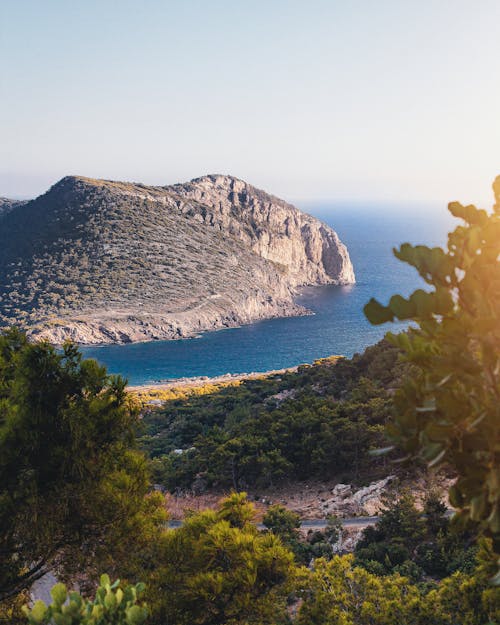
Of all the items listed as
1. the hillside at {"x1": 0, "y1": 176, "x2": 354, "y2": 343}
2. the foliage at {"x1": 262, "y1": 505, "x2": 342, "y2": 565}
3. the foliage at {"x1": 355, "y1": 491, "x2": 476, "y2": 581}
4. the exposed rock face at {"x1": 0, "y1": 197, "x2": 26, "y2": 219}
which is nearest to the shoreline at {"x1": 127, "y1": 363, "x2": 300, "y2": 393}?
the hillside at {"x1": 0, "y1": 176, "x2": 354, "y2": 343}

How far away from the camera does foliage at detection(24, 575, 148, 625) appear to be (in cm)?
261

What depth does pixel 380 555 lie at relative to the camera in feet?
32.0

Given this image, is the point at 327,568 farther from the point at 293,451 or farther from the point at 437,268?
the point at 293,451

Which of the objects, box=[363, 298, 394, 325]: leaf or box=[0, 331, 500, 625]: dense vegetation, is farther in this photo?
box=[0, 331, 500, 625]: dense vegetation

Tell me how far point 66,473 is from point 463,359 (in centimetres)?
533

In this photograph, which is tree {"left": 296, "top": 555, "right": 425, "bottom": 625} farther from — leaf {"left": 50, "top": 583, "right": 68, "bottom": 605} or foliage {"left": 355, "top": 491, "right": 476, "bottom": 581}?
leaf {"left": 50, "top": 583, "right": 68, "bottom": 605}

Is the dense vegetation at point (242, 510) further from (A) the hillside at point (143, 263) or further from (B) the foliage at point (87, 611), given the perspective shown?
(A) the hillside at point (143, 263)

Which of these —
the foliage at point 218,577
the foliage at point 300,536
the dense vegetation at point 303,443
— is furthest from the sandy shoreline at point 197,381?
the foliage at point 218,577

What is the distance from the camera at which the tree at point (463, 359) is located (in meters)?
1.71

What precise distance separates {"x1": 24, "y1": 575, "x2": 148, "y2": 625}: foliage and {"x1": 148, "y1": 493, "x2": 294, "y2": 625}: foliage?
290cm

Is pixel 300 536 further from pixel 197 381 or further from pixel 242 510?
pixel 197 381

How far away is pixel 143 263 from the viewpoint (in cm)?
8238

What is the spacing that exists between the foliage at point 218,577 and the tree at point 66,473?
0.52 m

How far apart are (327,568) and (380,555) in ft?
13.2
